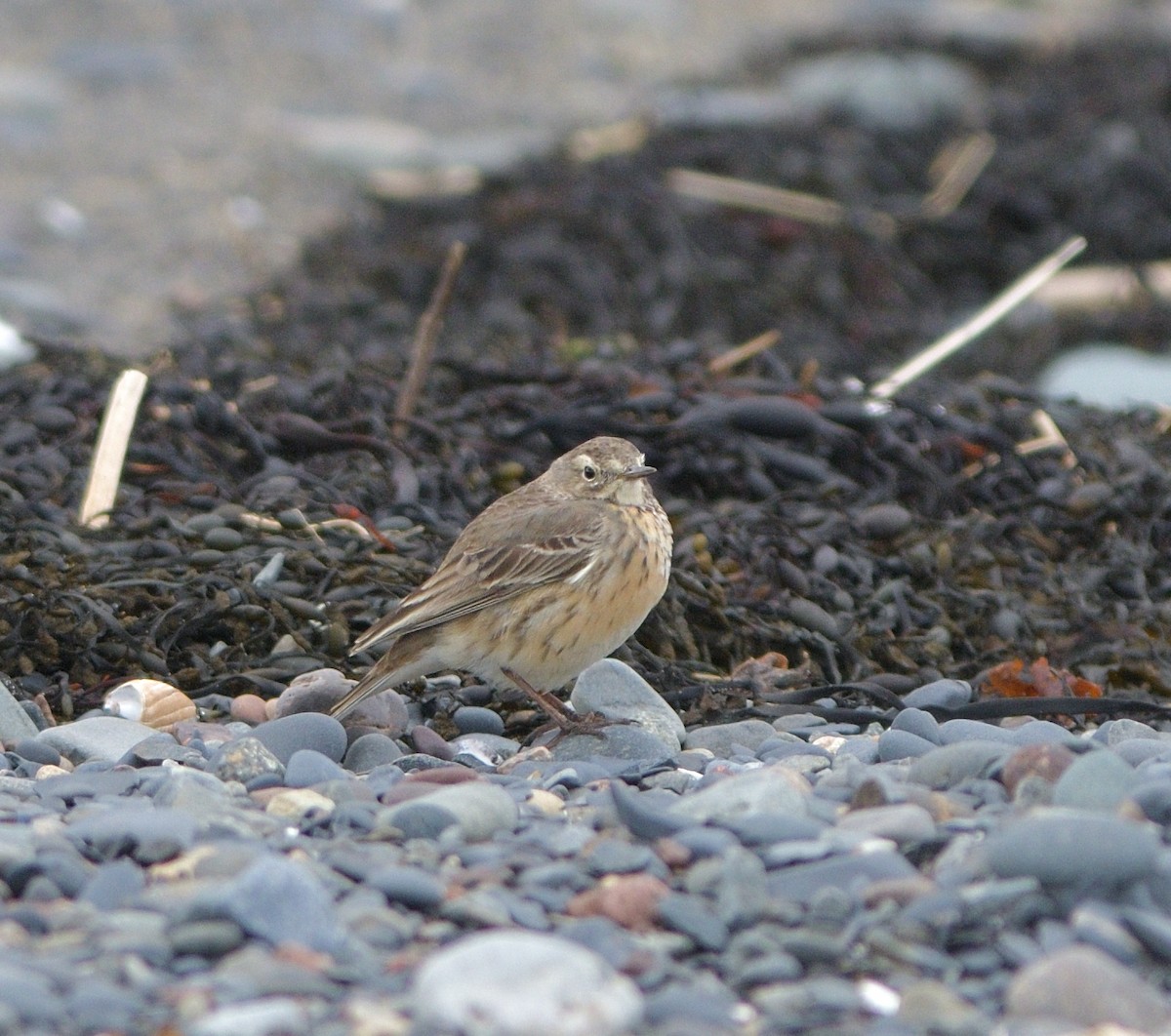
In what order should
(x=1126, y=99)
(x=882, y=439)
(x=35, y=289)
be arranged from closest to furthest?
(x=882, y=439), (x=35, y=289), (x=1126, y=99)

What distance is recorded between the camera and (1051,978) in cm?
320

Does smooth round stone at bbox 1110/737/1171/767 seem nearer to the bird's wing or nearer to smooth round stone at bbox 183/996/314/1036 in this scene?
the bird's wing

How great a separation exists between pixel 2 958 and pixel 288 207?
988 cm

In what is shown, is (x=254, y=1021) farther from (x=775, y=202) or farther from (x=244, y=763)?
(x=775, y=202)

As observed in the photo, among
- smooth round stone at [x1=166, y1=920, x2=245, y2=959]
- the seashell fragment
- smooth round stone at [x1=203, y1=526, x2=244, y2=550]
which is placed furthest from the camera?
smooth round stone at [x1=203, y1=526, x2=244, y2=550]

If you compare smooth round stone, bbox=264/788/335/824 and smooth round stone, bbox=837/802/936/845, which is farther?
smooth round stone, bbox=264/788/335/824

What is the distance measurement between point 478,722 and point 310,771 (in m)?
1.18

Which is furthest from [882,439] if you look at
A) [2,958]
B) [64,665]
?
[2,958]

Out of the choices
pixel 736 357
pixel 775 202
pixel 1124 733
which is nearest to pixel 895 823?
pixel 1124 733

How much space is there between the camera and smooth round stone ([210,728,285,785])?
15.4ft

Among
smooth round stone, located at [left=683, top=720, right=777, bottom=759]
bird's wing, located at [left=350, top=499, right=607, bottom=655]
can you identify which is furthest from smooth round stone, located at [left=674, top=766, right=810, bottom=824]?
bird's wing, located at [left=350, top=499, right=607, bottom=655]

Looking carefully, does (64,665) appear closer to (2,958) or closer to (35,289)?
(2,958)

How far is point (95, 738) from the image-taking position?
5.04 meters

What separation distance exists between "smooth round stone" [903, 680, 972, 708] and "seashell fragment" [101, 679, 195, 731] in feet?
7.20
